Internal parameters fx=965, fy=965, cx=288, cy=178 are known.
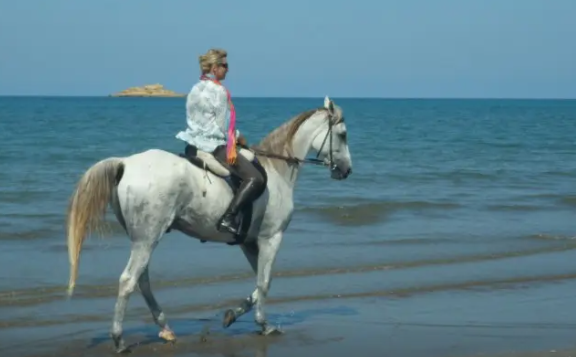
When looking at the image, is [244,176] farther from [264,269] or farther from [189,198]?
[264,269]

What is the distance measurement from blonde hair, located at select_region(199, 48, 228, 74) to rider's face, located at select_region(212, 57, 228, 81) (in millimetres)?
32

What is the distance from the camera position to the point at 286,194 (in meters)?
9.55

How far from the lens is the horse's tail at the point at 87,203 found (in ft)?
26.8

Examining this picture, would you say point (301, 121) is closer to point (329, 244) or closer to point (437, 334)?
point (437, 334)

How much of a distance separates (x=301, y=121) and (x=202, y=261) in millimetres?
4382

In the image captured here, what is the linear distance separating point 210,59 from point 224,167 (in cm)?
99

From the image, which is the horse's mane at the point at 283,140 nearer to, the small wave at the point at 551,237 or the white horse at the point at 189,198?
the white horse at the point at 189,198

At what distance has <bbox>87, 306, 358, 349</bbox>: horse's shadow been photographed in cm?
918

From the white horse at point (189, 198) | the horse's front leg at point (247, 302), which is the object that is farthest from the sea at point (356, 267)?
the white horse at point (189, 198)

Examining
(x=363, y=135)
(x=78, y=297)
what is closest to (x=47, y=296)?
(x=78, y=297)

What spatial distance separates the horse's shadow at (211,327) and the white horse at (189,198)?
0.21 m

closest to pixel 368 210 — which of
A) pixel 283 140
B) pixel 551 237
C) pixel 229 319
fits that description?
pixel 551 237

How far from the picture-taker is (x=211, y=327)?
31.9ft

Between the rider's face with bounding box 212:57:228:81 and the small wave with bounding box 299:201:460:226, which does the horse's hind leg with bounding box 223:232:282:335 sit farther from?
the small wave with bounding box 299:201:460:226
